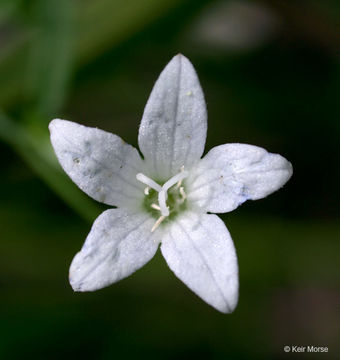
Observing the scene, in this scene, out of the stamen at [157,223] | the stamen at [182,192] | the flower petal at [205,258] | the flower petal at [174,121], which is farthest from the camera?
the stamen at [182,192]

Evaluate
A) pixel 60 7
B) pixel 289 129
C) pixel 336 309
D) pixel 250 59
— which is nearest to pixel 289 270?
pixel 336 309

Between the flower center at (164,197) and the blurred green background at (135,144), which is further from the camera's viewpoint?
the blurred green background at (135,144)

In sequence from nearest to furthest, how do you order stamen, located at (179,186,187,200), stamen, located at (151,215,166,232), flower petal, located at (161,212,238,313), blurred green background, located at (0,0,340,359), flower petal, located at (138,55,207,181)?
flower petal, located at (161,212,238,313) → flower petal, located at (138,55,207,181) → stamen, located at (151,215,166,232) → stamen, located at (179,186,187,200) → blurred green background, located at (0,0,340,359)

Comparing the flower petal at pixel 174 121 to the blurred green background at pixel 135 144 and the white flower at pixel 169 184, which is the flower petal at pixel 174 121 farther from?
the blurred green background at pixel 135 144

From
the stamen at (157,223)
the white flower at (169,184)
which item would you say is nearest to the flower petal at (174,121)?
the white flower at (169,184)

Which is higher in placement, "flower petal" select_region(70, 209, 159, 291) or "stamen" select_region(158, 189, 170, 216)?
"stamen" select_region(158, 189, 170, 216)

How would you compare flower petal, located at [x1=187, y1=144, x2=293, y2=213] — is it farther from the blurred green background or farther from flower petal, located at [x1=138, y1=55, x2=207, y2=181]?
the blurred green background

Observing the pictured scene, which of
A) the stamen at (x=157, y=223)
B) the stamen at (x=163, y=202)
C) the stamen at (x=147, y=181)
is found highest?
the stamen at (x=147, y=181)

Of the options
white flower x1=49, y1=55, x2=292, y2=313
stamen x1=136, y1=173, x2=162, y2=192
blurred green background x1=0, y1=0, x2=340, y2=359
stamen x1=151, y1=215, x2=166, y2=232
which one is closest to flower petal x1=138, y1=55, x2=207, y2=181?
white flower x1=49, y1=55, x2=292, y2=313
